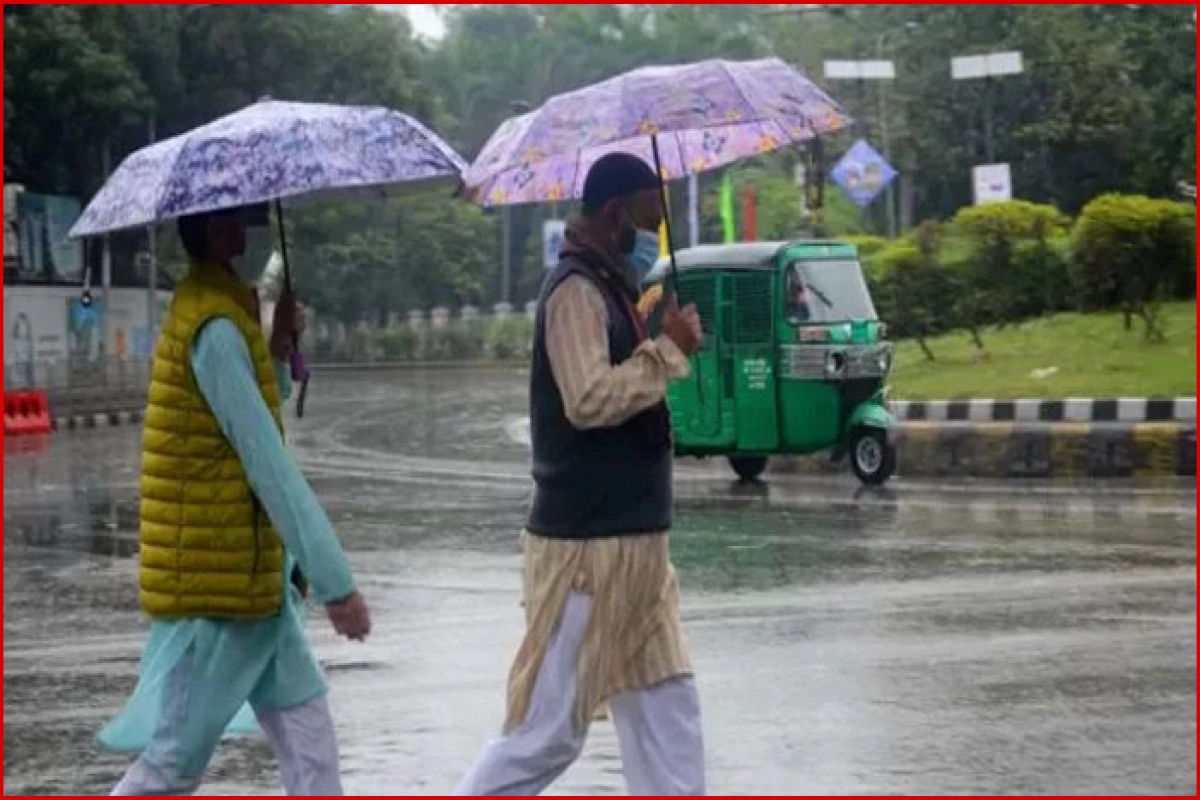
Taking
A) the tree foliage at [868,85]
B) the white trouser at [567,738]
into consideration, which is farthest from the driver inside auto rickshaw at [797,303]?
the tree foliage at [868,85]

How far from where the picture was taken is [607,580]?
191 inches

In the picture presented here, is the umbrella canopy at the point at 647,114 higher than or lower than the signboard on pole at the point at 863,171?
lower

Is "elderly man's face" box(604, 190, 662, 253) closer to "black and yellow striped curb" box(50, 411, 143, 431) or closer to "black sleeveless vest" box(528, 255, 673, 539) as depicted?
Answer: "black sleeveless vest" box(528, 255, 673, 539)

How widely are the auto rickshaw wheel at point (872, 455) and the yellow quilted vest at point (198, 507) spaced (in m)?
13.2

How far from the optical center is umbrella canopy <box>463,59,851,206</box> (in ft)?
17.7

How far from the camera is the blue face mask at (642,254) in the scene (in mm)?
5137

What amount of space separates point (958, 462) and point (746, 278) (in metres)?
2.87

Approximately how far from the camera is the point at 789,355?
57.5ft

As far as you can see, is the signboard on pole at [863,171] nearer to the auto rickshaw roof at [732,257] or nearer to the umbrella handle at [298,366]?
the auto rickshaw roof at [732,257]

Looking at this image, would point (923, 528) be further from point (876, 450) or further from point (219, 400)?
point (219, 400)

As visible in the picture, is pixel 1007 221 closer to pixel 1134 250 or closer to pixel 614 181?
pixel 1134 250

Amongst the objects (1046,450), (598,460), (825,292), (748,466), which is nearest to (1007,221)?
(1046,450)

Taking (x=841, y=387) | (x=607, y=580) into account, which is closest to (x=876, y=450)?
(x=841, y=387)

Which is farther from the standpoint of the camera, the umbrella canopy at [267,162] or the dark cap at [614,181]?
the dark cap at [614,181]
